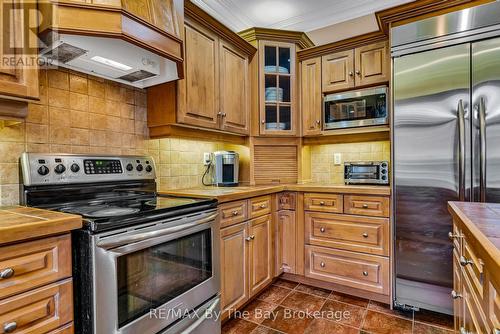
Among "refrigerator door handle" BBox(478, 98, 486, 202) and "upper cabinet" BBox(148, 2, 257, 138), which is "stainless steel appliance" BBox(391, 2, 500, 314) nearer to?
"refrigerator door handle" BBox(478, 98, 486, 202)

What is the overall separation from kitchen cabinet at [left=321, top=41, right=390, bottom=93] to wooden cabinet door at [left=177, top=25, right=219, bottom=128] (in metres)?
1.11

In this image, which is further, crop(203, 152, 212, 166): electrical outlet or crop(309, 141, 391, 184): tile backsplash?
crop(309, 141, 391, 184): tile backsplash

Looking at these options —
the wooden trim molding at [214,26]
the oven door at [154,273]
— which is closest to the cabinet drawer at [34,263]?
the oven door at [154,273]

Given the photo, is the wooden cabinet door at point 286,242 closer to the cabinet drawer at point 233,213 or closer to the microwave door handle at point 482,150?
the cabinet drawer at point 233,213

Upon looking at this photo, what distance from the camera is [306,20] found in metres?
2.91

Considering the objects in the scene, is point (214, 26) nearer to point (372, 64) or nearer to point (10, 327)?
point (372, 64)

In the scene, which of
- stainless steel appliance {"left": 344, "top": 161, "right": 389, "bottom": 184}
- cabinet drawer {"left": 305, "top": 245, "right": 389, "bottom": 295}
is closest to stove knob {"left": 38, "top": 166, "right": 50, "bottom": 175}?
cabinet drawer {"left": 305, "top": 245, "right": 389, "bottom": 295}

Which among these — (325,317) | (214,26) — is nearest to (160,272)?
(325,317)

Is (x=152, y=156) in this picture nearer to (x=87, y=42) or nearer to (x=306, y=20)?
(x=87, y=42)

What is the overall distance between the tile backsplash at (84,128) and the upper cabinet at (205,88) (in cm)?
15

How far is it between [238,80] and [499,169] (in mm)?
2014

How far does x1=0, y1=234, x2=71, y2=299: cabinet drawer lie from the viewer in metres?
0.85

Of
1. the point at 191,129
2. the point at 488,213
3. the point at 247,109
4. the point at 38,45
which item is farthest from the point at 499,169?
the point at 38,45

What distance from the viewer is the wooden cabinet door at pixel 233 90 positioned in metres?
2.28
